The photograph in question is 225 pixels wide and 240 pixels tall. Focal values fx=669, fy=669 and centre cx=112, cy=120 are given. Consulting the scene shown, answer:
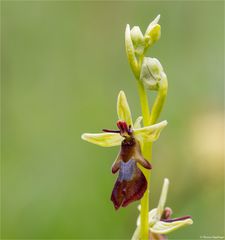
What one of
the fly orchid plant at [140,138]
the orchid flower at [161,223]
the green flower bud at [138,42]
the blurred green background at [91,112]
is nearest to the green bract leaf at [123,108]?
the fly orchid plant at [140,138]

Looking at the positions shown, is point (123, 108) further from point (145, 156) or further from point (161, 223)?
point (161, 223)

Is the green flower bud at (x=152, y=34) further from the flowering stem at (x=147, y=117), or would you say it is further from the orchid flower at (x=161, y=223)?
the orchid flower at (x=161, y=223)

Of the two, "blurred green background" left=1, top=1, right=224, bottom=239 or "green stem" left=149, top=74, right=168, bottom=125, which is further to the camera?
"blurred green background" left=1, top=1, right=224, bottom=239

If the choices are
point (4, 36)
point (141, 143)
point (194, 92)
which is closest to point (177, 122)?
point (194, 92)

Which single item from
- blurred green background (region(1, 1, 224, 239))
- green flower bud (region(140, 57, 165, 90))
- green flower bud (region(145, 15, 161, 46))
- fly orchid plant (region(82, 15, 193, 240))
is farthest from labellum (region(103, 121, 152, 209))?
blurred green background (region(1, 1, 224, 239))

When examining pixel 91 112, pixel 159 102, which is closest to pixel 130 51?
pixel 159 102

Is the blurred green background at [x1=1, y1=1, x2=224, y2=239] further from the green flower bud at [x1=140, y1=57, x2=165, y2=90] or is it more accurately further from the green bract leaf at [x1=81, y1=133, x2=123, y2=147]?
the green flower bud at [x1=140, y1=57, x2=165, y2=90]

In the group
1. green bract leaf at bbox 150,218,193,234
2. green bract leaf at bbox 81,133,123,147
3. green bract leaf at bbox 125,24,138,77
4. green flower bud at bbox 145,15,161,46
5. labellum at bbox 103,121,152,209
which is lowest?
green bract leaf at bbox 150,218,193,234
